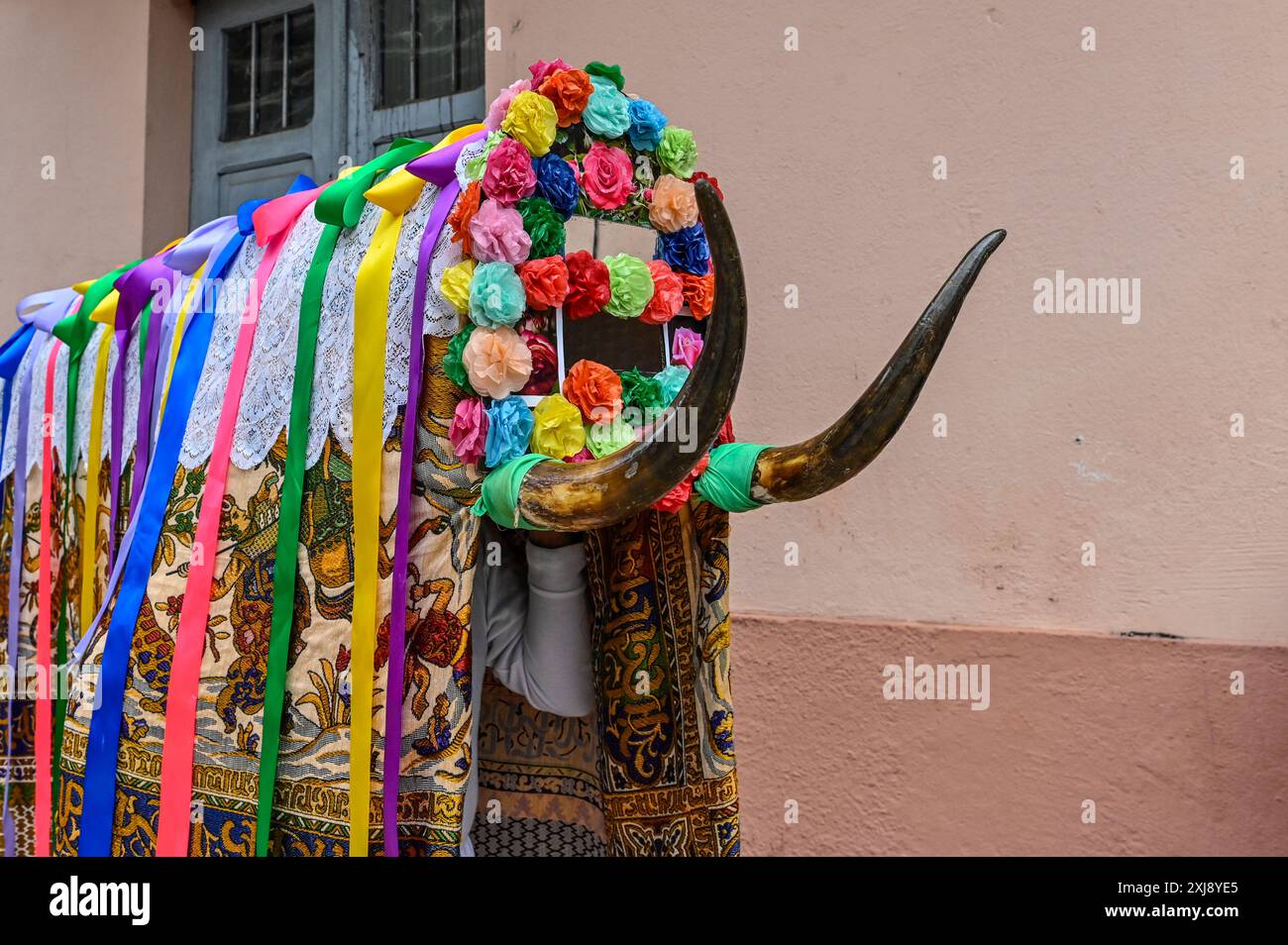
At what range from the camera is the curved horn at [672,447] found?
1.44m

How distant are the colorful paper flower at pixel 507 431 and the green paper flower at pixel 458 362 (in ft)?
0.27

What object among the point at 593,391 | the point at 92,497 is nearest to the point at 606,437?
the point at 593,391

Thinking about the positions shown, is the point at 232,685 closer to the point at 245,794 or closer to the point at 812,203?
the point at 245,794

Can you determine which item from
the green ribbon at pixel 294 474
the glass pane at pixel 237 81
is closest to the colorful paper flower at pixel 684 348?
the green ribbon at pixel 294 474

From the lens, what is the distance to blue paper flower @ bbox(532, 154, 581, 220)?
180 centimetres

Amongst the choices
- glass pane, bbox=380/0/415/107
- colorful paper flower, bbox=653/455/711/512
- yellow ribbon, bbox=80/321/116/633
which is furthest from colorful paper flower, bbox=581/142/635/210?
glass pane, bbox=380/0/415/107

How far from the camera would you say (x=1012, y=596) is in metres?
3.27

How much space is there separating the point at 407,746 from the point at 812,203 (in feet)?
7.72

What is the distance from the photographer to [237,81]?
16.1 feet

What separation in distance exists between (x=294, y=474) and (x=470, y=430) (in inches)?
16.5

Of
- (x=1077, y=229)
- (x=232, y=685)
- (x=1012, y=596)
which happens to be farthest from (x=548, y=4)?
(x=232, y=685)

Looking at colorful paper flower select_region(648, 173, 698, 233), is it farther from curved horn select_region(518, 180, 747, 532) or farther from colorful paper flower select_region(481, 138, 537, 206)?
curved horn select_region(518, 180, 747, 532)

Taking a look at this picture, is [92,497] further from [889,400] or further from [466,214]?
[889,400]

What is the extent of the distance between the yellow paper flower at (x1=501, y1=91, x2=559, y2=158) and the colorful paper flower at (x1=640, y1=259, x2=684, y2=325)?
274 millimetres
